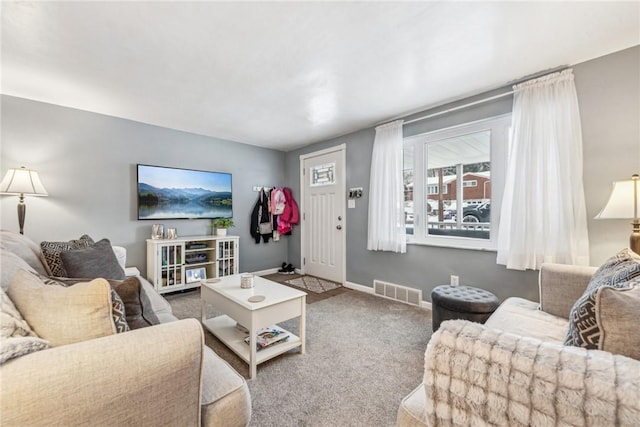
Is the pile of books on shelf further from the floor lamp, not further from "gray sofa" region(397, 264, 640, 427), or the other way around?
the floor lamp

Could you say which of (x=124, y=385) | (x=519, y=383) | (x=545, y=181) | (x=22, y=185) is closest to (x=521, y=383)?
(x=519, y=383)

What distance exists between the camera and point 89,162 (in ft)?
9.73

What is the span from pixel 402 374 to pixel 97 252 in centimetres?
215

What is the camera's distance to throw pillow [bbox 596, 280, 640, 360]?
28.3 inches

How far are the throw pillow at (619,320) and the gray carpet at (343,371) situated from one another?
1.01m

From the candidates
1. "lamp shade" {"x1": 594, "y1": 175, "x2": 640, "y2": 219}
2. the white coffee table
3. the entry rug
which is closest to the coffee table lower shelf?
the white coffee table

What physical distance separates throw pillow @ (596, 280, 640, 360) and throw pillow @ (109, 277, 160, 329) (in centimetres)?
152

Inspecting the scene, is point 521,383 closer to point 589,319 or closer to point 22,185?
point 589,319

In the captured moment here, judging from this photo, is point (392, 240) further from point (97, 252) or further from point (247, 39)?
point (97, 252)

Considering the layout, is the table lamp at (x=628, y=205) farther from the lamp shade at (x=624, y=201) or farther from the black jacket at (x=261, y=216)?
the black jacket at (x=261, y=216)

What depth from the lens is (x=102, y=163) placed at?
3043mm

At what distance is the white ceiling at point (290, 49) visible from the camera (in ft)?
4.94

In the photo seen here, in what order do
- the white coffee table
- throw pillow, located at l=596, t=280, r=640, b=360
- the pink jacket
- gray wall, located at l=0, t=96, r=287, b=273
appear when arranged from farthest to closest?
1. the pink jacket
2. gray wall, located at l=0, t=96, r=287, b=273
3. the white coffee table
4. throw pillow, located at l=596, t=280, r=640, b=360

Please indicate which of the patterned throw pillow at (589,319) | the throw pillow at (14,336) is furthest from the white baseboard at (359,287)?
the throw pillow at (14,336)
